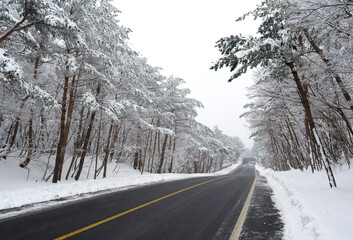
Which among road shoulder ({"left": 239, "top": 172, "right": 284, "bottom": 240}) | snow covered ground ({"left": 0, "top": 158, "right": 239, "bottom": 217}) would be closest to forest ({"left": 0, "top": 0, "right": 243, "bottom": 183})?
snow covered ground ({"left": 0, "top": 158, "right": 239, "bottom": 217})

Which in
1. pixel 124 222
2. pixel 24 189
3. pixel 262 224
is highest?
pixel 262 224

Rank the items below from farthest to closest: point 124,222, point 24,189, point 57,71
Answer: point 57,71
point 24,189
point 124,222

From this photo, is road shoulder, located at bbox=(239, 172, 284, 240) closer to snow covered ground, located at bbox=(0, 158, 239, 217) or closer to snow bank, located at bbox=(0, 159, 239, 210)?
snow covered ground, located at bbox=(0, 158, 239, 217)

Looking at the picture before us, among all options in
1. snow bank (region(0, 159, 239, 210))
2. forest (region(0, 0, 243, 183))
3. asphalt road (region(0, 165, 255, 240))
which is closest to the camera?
asphalt road (region(0, 165, 255, 240))

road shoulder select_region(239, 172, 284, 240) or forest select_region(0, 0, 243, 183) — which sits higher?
forest select_region(0, 0, 243, 183)

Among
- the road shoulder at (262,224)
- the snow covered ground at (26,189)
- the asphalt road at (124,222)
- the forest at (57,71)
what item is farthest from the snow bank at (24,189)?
the road shoulder at (262,224)

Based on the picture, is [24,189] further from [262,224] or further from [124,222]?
[262,224]

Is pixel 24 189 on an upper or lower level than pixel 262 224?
lower

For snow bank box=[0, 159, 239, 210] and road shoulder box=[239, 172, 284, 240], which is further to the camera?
snow bank box=[0, 159, 239, 210]

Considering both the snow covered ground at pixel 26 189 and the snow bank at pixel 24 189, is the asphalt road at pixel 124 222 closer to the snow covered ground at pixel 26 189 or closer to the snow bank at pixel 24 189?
the snow covered ground at pixel 26 189

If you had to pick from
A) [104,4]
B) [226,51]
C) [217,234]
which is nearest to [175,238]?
[217,234]

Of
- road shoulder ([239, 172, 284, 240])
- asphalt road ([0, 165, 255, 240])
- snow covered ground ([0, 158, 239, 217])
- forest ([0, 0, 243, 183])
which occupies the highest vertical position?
forest ([0, 0, 243, 183])

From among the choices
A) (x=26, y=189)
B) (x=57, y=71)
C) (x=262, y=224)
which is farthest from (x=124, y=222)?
(x=57, y=71)

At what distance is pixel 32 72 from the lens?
1121cm
